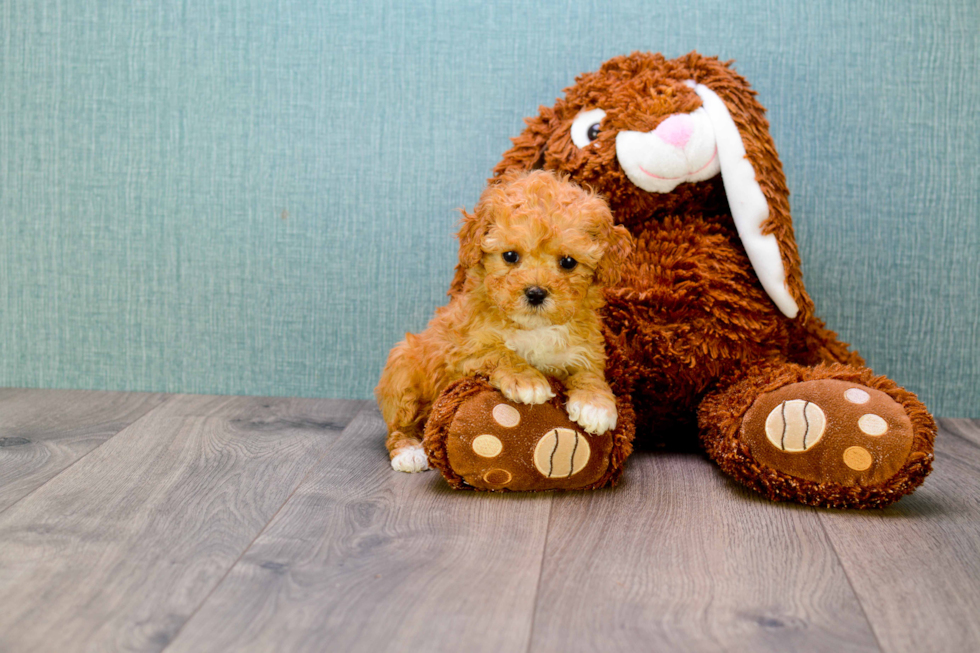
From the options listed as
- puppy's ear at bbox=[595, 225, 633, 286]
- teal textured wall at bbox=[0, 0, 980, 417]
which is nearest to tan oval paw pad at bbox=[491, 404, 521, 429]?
puppy's ear at bbox=[595, 225, 633, 286]

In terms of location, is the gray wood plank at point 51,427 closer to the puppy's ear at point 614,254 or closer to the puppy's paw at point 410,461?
the puppy's paw at point 410,461

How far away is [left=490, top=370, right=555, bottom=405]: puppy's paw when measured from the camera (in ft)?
3.53

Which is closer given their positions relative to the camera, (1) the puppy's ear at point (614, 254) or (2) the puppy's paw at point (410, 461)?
(1) the puppy's ear at point (614, 254)

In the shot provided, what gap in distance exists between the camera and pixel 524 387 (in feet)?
3.53

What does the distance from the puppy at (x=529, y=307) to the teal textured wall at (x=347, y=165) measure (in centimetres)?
45

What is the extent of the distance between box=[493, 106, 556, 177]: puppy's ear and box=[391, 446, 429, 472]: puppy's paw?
464mm

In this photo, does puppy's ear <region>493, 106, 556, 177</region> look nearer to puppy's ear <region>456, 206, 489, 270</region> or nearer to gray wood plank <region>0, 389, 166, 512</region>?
puppy's ear <region>456, 206, 489, 270</region>

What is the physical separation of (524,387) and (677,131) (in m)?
0.45

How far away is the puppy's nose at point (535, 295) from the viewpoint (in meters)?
1.02

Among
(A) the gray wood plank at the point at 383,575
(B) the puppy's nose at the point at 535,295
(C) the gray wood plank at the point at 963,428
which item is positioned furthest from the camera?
(C) the gray wood plank at the point at 963,428

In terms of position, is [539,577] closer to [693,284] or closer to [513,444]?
[513,444]

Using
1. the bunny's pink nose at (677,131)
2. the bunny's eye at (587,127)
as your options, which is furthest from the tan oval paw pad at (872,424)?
the bunny's eye at (587,127)

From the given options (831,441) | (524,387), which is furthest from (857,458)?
(524,387)

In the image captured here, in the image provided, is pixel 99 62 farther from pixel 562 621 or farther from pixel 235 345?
pixel 562 621
